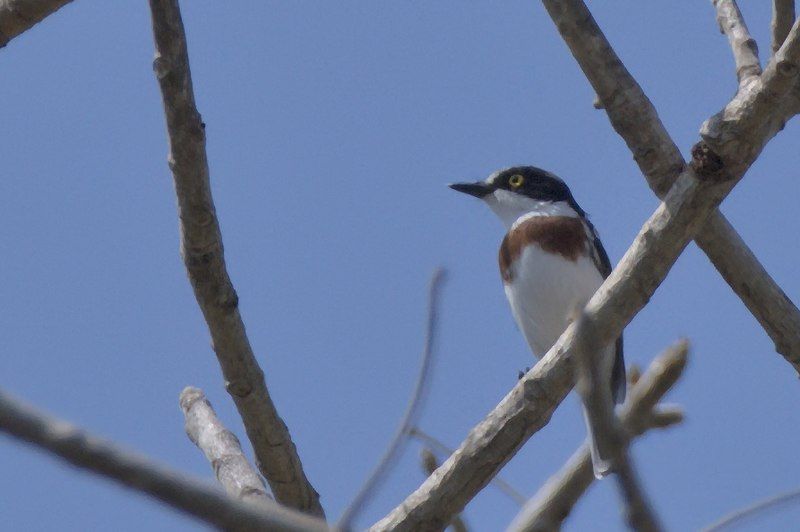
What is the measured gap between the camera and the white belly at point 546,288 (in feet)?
26.2

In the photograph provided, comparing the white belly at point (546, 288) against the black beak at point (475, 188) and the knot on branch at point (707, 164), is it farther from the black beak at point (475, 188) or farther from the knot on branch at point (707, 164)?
the knot on branch at point (707, 164)

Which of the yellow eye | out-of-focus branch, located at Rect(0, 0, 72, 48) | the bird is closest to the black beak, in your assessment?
the yellow eye

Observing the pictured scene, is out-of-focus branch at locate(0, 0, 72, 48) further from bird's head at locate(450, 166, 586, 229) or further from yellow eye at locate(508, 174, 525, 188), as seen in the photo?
yellow eye at locate(508, 174, 525, 188)

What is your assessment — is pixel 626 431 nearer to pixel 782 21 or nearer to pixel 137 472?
pixel 137 472

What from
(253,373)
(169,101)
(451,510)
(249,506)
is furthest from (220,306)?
(249,506)

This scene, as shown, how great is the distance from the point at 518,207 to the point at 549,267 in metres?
0.98

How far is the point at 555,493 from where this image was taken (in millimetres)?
3682

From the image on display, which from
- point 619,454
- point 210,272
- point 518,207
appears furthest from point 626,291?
point 518,207

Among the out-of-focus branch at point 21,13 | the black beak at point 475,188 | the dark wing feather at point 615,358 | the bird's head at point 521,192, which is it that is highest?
the out-of-focus branch at point 21,13

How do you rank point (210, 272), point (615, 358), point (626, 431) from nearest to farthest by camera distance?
point (626, 431) < point (210, 272) < point (615, 358)

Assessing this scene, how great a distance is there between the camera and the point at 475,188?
9.09 metres

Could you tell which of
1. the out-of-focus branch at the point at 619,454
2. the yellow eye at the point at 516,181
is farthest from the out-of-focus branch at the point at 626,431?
the yellow eye at the point at 516,181

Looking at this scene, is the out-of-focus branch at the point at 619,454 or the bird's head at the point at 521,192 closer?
the out-of-focus branch at the point at 619,454

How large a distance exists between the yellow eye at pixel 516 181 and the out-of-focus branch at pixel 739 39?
2506 millimetres
